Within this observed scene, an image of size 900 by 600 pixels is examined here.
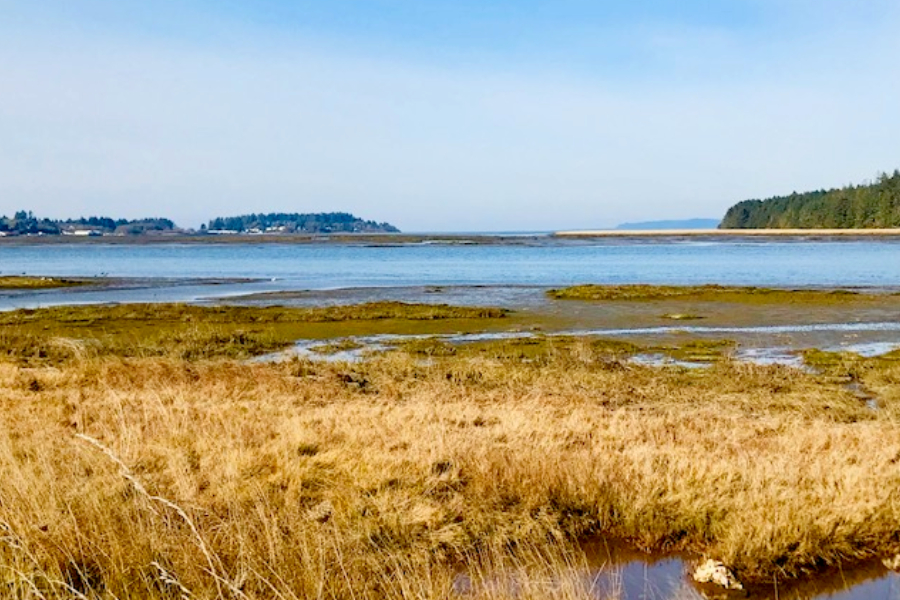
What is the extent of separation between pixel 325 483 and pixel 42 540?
3563mm

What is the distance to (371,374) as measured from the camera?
19203 millimetres

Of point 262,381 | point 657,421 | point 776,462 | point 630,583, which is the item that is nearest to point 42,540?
point 630,583

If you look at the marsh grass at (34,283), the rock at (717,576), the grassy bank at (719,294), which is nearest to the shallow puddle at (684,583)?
the rock at (717,576)

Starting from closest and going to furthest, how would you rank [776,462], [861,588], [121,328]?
[861,588]
[776,462]
[121,328]

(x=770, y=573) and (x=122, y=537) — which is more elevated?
(x=122, y=537)

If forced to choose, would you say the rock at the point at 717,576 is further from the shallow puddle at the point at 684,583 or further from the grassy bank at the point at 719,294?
the grassy bank at the point at 719,294

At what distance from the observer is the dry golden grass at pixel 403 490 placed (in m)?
5.92

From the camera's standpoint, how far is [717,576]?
7.43m

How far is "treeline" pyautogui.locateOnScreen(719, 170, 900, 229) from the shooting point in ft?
486

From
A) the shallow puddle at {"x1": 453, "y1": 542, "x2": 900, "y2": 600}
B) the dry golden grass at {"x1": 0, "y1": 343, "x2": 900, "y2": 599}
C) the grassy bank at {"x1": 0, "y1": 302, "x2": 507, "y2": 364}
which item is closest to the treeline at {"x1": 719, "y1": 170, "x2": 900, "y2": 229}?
the grassy bank at {"x1": 0, "y1": 302, "x2": 507, "y2": 364}

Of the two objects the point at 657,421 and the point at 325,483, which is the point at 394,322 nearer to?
the point at 657,421

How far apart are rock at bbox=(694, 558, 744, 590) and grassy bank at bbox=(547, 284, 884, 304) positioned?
36.0 m

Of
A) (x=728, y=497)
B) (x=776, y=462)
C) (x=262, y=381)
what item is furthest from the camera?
(x=262, y=381)

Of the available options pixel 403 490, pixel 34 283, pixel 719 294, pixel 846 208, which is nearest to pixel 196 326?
pixel 403 490
